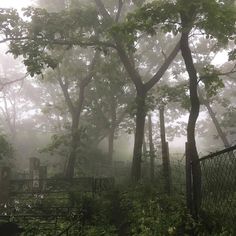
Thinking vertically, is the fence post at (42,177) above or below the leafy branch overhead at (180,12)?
below

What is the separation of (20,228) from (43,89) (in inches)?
1603

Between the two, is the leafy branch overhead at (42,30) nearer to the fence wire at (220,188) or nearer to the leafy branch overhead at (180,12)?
the leafy branch overhead at (180,12)

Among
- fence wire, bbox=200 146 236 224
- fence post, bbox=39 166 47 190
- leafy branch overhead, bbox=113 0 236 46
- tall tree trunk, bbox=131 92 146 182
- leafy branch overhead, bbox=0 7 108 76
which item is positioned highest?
leafy branch overhead, bbox=0 7 108 76

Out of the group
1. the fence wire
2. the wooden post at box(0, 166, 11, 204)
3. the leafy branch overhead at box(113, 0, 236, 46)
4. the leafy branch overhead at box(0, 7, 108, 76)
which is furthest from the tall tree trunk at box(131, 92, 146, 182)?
the fence wire

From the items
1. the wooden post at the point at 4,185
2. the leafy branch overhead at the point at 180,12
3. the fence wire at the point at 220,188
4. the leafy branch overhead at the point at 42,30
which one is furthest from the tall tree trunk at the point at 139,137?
the fence wire at the point at 220,188

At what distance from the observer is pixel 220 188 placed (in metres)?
6.61

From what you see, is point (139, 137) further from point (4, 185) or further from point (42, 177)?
point (4, 185)

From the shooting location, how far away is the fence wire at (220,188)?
6043 mm

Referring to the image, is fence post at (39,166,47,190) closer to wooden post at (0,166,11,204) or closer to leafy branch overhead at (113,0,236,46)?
wooden post at (0,166,11,204)

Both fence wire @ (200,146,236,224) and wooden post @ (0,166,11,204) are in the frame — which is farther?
wooden post @ (0,166,11,204)

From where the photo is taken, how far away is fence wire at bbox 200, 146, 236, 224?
6043 mm

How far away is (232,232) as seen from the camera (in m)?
6.12

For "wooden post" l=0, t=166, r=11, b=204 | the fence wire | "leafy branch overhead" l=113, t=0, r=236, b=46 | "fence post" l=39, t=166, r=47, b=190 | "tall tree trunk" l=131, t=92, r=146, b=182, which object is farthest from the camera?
"fence post" l=39, t=166, r=47, b=190

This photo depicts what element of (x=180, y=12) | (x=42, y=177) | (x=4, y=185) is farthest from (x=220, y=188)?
(x=42, y=177)
